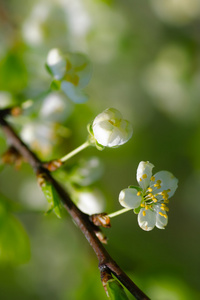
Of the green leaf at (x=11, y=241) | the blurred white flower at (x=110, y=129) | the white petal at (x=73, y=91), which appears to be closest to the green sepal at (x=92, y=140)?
the blurred white flower at (x=110, y=129)

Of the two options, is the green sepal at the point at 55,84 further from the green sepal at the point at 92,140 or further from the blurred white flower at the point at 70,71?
the green sepal at the point at 92,140

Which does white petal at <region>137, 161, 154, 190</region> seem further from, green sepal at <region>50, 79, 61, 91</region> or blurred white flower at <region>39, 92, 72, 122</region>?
blurred white flower at <region>39, 92, 72, 122</region>

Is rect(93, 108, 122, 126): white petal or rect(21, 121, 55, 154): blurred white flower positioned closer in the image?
rect(93, 108, 122, 126): white petal

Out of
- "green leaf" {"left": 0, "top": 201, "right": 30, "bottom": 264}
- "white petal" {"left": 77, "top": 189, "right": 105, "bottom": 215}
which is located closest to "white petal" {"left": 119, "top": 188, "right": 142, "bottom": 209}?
"white petal" {"left": 77, "top": 189, "right": 105, "bottom": 215}

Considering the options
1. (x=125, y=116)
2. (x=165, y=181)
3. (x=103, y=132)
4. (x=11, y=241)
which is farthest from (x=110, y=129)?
(x=125, y=116)

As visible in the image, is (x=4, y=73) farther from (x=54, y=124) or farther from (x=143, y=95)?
(x=143, y=95)
